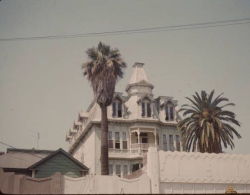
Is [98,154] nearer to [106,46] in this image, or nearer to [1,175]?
[106,46]

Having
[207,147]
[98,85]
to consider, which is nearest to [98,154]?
[98,85]

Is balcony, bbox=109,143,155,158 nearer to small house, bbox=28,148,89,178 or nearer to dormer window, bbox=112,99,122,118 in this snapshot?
dormer window, bbox=112,99,122,118

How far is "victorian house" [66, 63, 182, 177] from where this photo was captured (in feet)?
156

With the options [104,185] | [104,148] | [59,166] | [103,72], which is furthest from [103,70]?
[104,185]

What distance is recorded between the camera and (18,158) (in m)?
43.9

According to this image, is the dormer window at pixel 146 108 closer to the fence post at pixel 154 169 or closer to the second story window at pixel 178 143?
the second story window at pixel 178 143

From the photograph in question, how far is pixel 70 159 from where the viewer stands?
136ft

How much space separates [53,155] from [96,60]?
1154cm

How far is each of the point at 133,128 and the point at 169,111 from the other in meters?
6.61

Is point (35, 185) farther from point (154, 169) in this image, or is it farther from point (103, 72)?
point (103, 72)

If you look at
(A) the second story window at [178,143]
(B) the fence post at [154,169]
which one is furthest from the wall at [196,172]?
(A) the second story window at [178,143]

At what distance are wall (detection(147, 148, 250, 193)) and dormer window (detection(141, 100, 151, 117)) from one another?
18.7 metres

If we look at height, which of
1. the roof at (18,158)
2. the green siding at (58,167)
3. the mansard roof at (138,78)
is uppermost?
the mansard roof at (138,78)

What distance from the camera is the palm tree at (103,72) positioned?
38.8m
